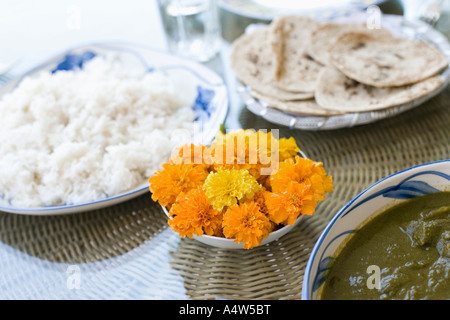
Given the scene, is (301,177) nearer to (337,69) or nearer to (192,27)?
(337,69)

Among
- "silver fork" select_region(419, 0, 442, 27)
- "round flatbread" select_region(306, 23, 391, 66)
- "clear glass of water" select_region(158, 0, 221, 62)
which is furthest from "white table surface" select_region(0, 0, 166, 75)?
"silver fork" select_region(419, 0, 442, 27)

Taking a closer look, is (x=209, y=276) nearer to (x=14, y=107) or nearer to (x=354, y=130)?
(x=354, y=130)

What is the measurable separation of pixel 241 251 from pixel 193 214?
0.19 metres

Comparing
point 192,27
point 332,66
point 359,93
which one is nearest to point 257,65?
point 332,66

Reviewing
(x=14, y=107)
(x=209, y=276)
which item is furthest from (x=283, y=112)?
(x=14, y=107)

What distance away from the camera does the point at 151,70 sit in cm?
161

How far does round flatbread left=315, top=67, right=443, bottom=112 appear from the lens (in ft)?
3.93

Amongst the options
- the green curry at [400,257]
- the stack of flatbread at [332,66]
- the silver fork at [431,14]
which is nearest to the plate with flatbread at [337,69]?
the stack of flatbread at [332,66]

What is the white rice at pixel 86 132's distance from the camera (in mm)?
1161

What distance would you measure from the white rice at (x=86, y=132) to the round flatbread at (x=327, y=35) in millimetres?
446

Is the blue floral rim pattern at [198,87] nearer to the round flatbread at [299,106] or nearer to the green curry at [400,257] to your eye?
the round flatbread at [299,106]

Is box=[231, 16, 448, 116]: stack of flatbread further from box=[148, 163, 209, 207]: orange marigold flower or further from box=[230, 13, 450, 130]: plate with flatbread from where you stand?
box=[148, 163, 209, 207]: orange marigold flower

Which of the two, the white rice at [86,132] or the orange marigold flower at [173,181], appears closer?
the orange marigold flower at [173,181]

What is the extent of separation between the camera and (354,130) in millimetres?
1309
